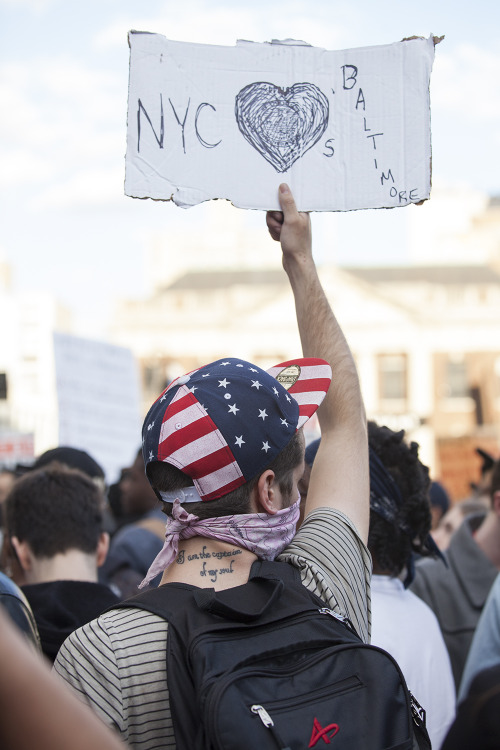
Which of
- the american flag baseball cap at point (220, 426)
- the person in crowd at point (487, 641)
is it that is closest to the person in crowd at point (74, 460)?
the person in crowd at point (487, 641)

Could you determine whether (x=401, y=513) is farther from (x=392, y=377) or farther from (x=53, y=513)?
(x=392, y=377)

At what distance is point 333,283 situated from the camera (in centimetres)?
5328

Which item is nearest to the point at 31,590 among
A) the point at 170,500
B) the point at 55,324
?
the point at 170,500

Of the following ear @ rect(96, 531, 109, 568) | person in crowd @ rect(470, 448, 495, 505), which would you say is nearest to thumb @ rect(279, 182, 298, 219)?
ear @ rect(96, 531, 109, 568)

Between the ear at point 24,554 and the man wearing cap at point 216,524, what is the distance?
1003 mm

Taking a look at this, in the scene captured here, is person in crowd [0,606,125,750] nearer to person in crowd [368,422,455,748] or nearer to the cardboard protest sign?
the cardboard protest sign

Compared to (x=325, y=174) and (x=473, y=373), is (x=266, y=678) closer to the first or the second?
(x=325, y=174)

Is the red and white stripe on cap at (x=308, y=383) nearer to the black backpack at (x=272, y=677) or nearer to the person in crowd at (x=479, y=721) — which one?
the black backpack at (x=272, y=677)

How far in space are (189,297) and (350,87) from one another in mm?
53160

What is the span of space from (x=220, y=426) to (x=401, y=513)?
917 mm

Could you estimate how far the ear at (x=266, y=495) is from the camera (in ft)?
4.74

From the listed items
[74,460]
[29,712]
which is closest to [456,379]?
[74,460]

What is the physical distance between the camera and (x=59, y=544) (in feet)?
7.71

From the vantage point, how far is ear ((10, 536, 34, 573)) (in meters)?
2.36
